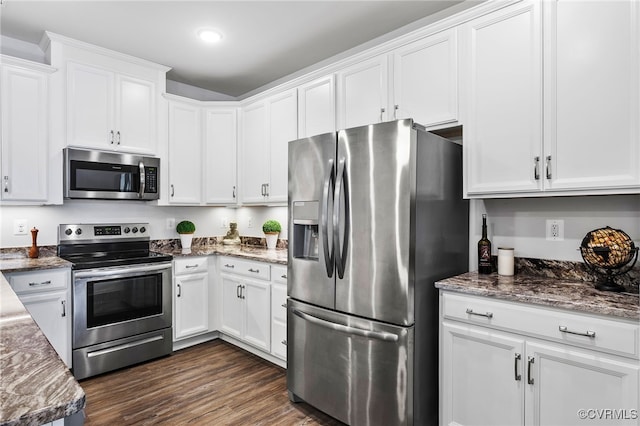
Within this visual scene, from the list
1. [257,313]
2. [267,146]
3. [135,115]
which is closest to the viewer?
[257,313]

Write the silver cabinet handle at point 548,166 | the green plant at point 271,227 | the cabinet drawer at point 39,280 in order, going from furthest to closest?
the green plant at point 271,227 → the cabinet drawer at point 39,280 → the silver cabinet handle at point 548,166

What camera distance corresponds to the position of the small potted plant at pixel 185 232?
12.5 ft

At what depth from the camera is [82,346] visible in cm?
279

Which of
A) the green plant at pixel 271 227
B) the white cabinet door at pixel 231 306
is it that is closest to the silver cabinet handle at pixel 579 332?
the white cabinet door at pixel 231 306

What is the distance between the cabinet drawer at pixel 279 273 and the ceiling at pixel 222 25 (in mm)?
1858

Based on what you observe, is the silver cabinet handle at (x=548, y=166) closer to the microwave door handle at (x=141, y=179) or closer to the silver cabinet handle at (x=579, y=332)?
the silver cabinet handle at (x=579, y=332)

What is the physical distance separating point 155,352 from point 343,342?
193cm

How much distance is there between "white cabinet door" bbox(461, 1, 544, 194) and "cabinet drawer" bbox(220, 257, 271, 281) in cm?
171

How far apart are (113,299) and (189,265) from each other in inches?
26.6

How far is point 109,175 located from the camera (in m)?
3.21

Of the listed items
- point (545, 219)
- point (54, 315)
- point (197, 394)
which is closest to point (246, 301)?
point (197, 394)

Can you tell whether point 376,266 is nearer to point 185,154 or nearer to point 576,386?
point 576,386

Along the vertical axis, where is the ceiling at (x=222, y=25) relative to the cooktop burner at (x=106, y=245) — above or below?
above

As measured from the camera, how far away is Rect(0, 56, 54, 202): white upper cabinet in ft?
8.97
